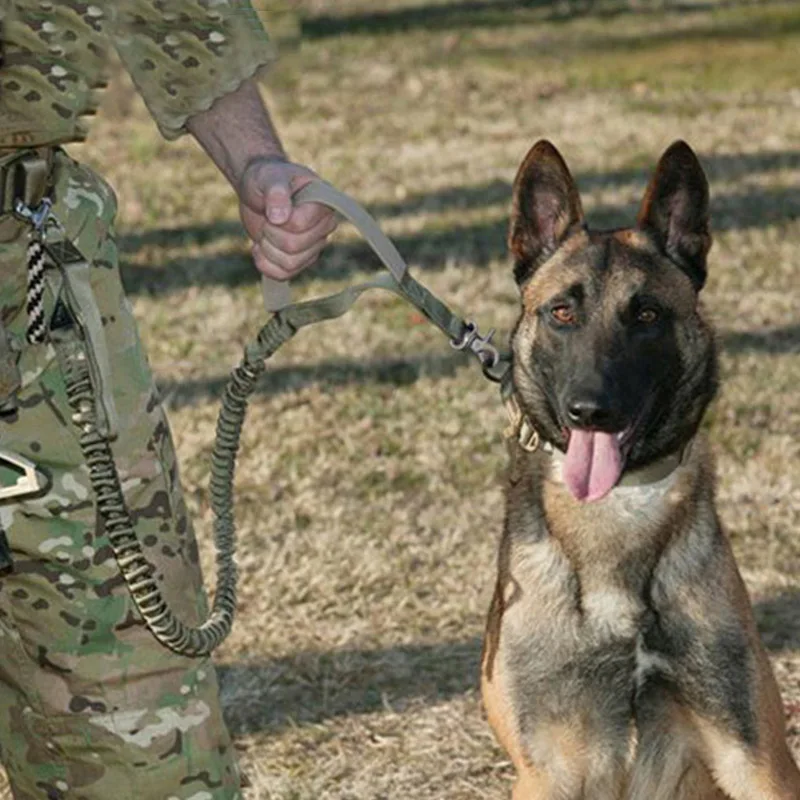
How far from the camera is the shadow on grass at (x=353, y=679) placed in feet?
18.3

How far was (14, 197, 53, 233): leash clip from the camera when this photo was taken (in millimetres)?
3359

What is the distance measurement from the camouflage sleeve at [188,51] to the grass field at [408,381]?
144cm

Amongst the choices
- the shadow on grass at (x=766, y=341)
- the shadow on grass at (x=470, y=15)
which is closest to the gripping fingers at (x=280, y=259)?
the shadow on grass at (x=766, y=341)

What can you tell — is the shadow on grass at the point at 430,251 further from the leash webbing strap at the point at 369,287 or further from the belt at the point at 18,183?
the belt at the point at 18,183

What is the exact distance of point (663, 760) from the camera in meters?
4.14

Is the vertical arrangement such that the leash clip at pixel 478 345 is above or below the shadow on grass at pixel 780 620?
above

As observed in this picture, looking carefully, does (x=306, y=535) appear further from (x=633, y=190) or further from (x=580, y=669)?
(x=633, y=190)

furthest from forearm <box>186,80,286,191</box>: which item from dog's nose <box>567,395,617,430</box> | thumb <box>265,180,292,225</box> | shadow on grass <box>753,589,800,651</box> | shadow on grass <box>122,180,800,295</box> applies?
shadow on grass <box>122,180,800,295</box>

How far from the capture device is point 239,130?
3518 millimetres

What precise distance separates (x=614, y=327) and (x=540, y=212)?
1.21ft

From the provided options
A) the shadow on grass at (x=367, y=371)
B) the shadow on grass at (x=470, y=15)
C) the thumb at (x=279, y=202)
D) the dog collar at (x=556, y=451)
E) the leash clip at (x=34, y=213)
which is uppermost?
the leash clip at (x=34, y=213)

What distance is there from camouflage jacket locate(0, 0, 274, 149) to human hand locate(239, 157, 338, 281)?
0.18 metres

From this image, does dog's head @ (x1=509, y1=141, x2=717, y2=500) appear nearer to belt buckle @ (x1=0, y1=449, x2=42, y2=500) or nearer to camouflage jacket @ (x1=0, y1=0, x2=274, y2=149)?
camouflage jacket @ (x1=0, y1=0, x2=274, y2=149)

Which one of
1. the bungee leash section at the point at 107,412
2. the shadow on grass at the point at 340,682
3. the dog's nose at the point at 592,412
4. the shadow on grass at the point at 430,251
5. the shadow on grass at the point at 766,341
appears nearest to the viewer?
the bungee leash section at the point at 107,412
